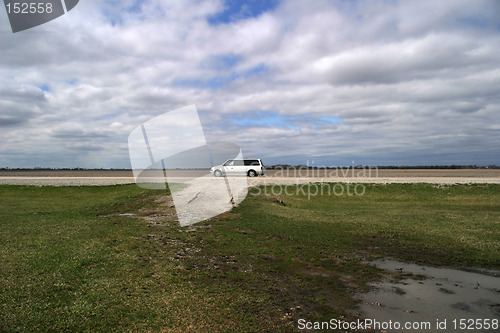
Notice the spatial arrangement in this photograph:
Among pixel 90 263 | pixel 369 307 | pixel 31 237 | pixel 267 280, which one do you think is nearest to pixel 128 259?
pixel 90 263

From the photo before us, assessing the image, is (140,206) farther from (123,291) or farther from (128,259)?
(123,291)

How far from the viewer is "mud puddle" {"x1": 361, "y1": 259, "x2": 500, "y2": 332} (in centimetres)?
662

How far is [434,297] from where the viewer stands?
758 cm

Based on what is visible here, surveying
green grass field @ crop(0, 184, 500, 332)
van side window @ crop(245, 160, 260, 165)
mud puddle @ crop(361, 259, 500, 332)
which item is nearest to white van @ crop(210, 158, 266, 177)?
van side window @ crop(245, 160, 260, 165)

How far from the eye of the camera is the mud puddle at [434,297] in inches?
261

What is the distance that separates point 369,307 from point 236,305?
2.83 m

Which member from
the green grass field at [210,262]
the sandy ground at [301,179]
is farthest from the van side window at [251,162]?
the green grass field at [210,262]

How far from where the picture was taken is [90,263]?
9.29 meters

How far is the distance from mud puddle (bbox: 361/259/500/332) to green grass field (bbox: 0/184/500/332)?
0.57 metres

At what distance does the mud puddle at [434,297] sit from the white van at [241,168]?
1233 inches

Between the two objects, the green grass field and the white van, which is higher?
the white van

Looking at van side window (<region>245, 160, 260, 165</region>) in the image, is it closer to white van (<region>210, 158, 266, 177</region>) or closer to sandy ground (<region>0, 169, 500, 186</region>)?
white van (<region>210, 158, 266, 177</region>)

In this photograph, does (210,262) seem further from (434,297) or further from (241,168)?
(241,168)

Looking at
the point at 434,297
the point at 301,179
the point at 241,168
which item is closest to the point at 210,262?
the point at 434,297
